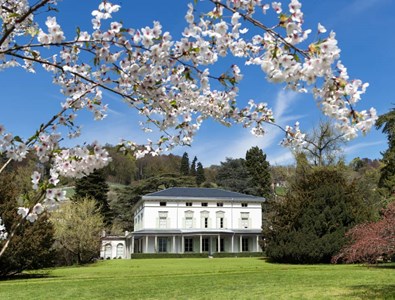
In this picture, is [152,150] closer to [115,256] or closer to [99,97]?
[99,97]

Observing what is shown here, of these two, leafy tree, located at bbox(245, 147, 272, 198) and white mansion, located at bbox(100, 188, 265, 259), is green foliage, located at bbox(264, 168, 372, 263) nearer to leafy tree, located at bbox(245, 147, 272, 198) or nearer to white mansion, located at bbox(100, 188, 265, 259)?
white mansion, located at bbox(100, 188, 265, 259)

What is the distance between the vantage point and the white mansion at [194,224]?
1604 inches

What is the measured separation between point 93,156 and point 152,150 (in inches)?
65.8

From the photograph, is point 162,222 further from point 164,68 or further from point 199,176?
point 164,68

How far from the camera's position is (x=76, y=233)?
1156 inches

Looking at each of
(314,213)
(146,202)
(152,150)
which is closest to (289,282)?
(152,150)

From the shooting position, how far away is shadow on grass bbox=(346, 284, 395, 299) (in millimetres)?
8977

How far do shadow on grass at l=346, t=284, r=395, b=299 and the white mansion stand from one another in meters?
29.8

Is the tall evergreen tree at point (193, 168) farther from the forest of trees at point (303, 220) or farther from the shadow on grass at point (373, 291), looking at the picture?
the shadow on grass at point (373, 291)

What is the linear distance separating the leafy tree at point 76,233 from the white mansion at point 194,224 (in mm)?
9643

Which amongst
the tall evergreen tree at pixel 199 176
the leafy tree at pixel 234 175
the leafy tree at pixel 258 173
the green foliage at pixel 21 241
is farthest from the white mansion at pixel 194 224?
the tall evergreen tree at pixel 199 176

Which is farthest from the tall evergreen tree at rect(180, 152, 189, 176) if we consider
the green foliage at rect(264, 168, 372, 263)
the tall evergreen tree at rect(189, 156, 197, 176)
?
the green foliage at rect(264, 168, 372, 263)

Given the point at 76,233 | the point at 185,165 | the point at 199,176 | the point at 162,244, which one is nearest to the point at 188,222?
the point at 162,244

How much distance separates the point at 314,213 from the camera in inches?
960
